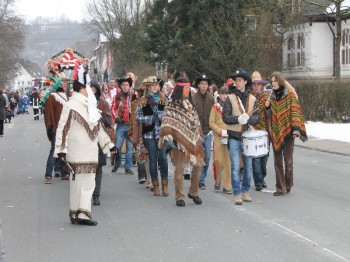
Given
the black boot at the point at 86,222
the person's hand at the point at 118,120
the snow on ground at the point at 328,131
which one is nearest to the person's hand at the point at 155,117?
the black boot at the point at 86,222

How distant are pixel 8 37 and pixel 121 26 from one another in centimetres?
1252

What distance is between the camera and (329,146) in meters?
20.7

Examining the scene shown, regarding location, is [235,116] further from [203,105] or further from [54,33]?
[54,33]

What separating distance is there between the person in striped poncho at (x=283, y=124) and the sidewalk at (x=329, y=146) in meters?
7.28

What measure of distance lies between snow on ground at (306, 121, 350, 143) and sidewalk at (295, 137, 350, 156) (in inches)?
30.1

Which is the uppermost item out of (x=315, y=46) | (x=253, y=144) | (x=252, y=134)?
Answer: (x=315, y=46)

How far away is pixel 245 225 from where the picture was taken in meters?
9.12

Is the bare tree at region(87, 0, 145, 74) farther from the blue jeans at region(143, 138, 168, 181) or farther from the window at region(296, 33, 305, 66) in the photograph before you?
the blue jeans at region(143, 138, 168, 181)

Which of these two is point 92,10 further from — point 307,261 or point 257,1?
point 307,261

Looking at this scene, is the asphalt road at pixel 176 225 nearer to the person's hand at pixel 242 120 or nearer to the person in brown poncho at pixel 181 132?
the person in brown poncho at pixel 181 132

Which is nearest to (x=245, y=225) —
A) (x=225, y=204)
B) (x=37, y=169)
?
(x=225, y=204)

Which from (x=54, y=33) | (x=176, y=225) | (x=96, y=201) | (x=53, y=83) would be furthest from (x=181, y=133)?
(x=54, y=33)

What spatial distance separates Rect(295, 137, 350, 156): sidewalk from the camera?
759 inches

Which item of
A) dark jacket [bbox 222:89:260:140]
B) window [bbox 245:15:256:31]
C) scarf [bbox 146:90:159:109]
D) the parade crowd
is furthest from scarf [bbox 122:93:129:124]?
window [bbox 245:15:256:31]
